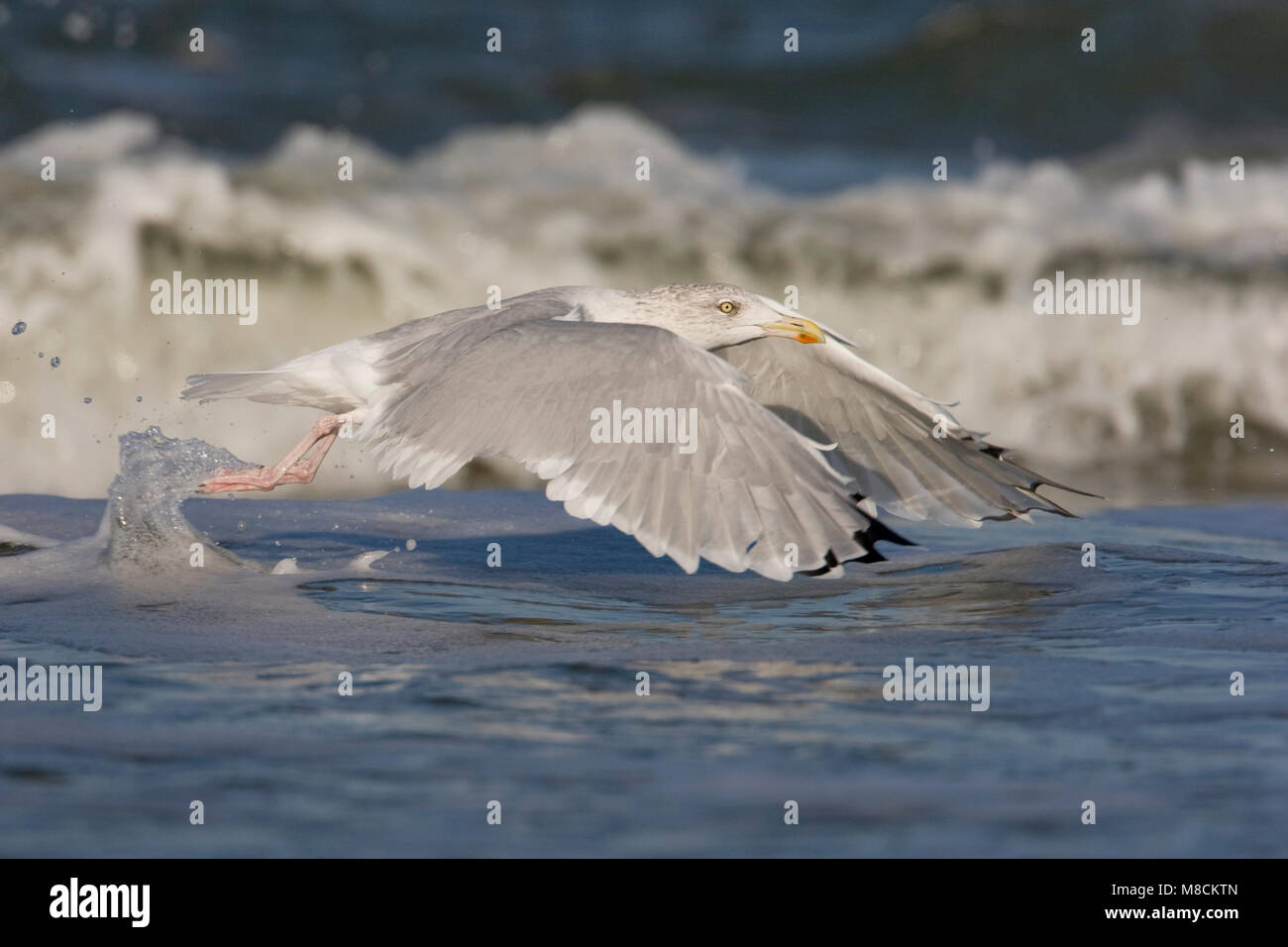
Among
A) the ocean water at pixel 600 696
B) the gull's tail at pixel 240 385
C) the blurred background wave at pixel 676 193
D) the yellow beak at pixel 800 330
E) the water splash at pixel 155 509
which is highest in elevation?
the blurred background wave at pixel 676 193

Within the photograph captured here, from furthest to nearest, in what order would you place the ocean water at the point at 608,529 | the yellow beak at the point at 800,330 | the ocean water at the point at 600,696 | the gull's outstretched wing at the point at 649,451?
the yellow beak at the point at 800,330, the gull's outstretched wing at the point at 649,451, the ocean water at the point at 608,529, the ocean water at the point at 600,696

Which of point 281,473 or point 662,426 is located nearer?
point 662,426

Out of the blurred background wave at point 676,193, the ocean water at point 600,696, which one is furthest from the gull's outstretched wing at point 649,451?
the blurred background wave at point 676,193

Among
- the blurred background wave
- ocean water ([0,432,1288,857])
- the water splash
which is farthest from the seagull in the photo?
the blurred background wave

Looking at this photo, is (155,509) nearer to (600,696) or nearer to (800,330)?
(600,696)

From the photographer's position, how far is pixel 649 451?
4449 millimetres

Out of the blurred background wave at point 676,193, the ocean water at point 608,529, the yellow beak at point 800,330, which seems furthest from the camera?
the blurred background wave at point 676,193

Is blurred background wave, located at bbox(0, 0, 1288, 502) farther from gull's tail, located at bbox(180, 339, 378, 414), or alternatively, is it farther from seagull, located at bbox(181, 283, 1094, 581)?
gull's tail, located at bbox(180, 339, 378, 414)

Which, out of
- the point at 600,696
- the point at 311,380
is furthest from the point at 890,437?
→ the point at 600,696

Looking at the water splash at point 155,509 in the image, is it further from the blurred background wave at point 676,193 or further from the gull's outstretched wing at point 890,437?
the blurred background wave at point 676,193

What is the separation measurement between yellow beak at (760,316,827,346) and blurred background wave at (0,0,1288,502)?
301 centimetres

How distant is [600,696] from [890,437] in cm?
223

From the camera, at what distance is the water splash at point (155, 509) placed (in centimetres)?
501

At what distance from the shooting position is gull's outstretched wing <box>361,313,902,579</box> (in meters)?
4.33
